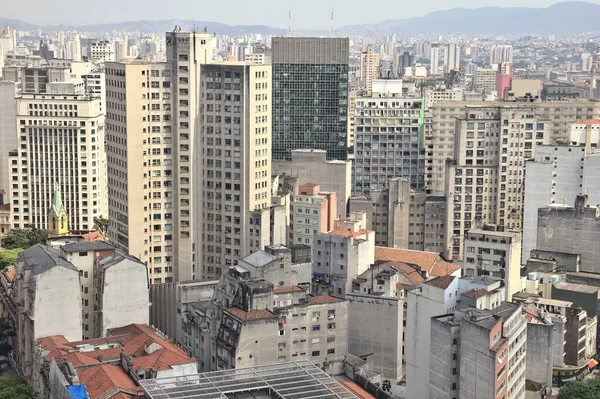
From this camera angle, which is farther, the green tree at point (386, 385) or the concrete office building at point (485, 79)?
the concrete office building at point (485, 79)

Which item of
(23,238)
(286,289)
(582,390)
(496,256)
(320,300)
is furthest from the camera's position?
(23,238)

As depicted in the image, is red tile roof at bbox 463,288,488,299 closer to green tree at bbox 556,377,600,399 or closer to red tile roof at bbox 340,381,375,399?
red tile roof at bbox 340,381,375,399

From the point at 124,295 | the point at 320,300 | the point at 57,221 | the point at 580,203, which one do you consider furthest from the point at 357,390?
the point at 57,221

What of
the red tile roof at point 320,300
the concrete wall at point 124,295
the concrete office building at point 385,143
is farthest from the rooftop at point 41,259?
the concrete office building at point 385,143

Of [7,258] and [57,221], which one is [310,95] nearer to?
[57,221]

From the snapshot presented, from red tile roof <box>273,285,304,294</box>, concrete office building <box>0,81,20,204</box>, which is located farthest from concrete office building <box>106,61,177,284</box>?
concrete office building <box>0,81,20,204</box>

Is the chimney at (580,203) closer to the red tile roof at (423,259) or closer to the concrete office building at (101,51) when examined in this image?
the red tile roof at (423,259)
